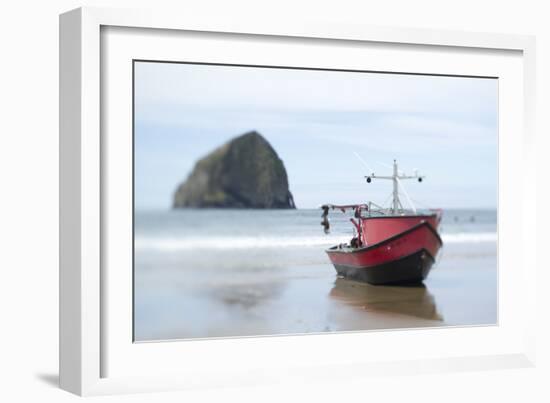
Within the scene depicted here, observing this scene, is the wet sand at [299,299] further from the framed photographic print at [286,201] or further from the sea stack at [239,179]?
the sea stack at [239,179]

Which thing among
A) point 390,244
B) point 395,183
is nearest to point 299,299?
point 390,244

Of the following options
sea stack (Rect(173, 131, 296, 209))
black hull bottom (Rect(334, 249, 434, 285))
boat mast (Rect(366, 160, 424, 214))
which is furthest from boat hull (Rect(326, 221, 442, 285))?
sea stack (Rect(173, 131, 296, 209))

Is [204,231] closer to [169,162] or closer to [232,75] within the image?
[169,162]

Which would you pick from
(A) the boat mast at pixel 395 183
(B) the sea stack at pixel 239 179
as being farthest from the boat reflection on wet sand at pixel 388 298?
(B) the sea stack at pixel 239 179

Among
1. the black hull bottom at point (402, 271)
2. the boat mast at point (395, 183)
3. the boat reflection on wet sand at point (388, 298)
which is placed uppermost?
the boat mast at point (395, 183)

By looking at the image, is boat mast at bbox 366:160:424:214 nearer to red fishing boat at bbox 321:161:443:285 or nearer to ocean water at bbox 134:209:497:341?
red fishing boat at bbox 321:161:443:285

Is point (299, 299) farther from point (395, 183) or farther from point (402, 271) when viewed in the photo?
point (395, 183)

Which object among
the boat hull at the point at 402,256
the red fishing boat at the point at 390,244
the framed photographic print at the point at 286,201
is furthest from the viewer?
the boat hull at the point at 402,256
